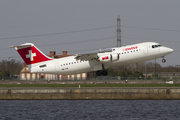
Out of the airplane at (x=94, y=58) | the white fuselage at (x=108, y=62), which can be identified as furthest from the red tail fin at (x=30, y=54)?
the white fuselage at (x=108, y=62)

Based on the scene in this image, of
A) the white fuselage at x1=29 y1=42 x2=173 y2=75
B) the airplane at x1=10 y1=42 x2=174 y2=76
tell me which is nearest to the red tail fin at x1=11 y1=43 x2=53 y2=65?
the airplane at x1=10 y1=42 x2=174 y2=76

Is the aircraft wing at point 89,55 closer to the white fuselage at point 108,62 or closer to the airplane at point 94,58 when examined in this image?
the airplane at point 94,58

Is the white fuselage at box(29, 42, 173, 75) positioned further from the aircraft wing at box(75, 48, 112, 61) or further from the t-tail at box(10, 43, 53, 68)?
the t-tail at box(10, 43, 53, 68)

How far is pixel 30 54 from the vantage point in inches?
1886

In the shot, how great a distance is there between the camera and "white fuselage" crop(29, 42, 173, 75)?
42594 millimetres

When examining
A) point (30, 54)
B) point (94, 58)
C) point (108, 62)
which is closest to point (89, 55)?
point (94, 58)

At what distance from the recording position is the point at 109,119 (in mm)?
31141

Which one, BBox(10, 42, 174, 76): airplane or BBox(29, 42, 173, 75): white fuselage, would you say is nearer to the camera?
BBox(29, 42, 173, 75): white fuselage

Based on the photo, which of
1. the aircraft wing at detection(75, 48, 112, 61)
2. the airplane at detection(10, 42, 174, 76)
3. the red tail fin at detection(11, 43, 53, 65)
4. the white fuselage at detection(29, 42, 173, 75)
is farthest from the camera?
the red tail fin at detection(11, 43, 53, 65)

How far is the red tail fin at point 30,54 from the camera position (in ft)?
156

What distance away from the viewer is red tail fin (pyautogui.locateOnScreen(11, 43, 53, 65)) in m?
47.5

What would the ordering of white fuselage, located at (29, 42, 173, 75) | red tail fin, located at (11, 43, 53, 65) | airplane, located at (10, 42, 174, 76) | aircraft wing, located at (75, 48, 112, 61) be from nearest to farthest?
white fuselage, located at (29, 42, 173, 75)
airplane, located at (10, 42, 174, 76)
aircraft wing, located at (75, 48, 112, 61)
red tail fin, located at (11, 43, 53, 65)

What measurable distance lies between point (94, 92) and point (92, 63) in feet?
17.7

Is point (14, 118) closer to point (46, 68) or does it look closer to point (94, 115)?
point (94, 115)
